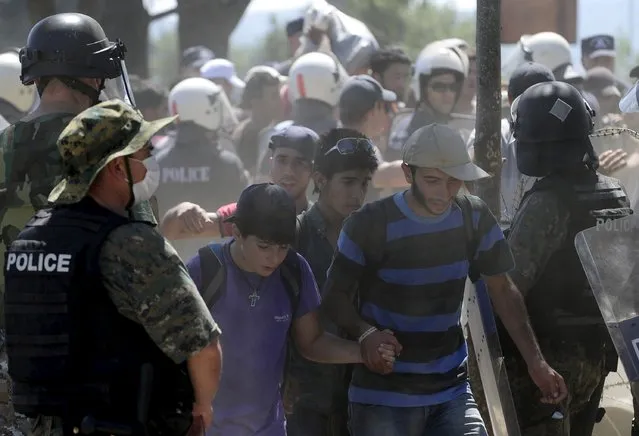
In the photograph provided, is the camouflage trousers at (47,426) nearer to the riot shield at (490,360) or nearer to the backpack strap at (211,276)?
the backpack strap at (211,276)

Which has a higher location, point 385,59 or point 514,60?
point 385,59

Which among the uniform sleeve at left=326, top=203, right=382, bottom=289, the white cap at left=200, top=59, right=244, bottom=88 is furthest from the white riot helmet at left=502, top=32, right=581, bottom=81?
the uniform sleeve at left=326, top=203, right=382, bottom=289

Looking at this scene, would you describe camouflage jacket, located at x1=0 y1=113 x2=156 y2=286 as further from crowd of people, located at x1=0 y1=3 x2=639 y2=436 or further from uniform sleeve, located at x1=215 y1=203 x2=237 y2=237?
uniform sleeve, located at x1=215 y1=203 x2=237 y2=237

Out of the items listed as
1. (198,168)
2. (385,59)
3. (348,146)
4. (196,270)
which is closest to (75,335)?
(196,270)

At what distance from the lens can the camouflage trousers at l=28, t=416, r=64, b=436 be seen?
3709 mm

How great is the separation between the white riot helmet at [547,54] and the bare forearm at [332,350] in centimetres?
580

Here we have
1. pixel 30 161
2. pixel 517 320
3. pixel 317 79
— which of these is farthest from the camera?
pixel 317 79

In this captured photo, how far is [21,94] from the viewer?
9.43 meters

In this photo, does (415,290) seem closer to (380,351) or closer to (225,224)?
(380,351)

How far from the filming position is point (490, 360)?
5363mm

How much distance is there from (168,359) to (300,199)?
2.46 metres

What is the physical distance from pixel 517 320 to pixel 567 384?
503mm

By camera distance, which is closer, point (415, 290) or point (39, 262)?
point (39, 262)

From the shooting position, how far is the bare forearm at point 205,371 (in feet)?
12.2
